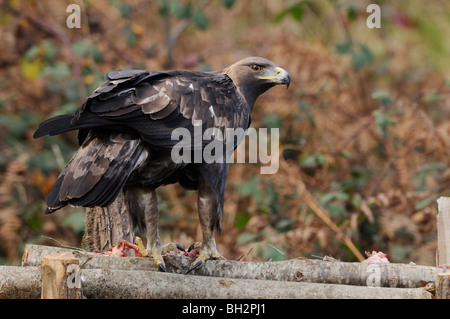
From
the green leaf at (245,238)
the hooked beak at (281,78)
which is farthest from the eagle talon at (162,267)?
the green leaf at (245,238)

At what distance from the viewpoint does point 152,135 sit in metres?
3.50

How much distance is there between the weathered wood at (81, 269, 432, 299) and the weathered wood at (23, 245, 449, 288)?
0.18 metres

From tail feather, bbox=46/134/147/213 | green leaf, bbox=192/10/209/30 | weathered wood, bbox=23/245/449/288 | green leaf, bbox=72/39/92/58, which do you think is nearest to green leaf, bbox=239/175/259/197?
green leaf, bbox=192/10/209/30

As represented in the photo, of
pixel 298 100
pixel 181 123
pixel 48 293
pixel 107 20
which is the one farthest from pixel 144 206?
pixel 107 20

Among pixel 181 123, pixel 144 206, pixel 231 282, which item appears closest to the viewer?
pixel 231 282

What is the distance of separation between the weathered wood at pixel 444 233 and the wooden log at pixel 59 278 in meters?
1.91

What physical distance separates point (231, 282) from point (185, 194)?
4.71 m

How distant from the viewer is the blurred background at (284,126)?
636cm

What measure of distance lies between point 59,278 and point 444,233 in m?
2.01

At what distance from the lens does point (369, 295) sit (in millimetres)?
3070

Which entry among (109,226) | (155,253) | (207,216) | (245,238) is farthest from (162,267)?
(245,238)

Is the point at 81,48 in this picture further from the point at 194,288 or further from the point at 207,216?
the point at 194,288

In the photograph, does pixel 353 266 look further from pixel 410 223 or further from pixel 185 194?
pixel 185 194

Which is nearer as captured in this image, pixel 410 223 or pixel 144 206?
pixel 144 206
